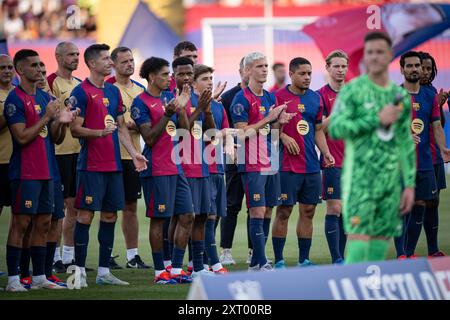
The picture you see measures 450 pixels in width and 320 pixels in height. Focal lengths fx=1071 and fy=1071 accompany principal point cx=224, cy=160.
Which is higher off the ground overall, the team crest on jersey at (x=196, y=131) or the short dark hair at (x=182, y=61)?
the short dark hair at (x=182, y=61)

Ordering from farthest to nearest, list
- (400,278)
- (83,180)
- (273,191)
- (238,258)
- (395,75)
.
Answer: (395,75), (238,258), (273,191), (83,180), (400,278)

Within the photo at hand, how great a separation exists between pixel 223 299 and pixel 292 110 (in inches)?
216

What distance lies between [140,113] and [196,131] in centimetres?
78

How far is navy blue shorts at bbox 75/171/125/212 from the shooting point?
35.9ft

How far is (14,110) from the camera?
1041cm

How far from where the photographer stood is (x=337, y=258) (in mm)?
12219

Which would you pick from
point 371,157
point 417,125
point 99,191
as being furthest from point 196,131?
point 371,157

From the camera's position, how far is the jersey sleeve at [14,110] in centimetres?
1041

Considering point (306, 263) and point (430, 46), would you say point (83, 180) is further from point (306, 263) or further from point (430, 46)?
point (430, 46)

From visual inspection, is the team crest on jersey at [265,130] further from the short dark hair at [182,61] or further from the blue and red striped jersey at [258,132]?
the short dark hair at [182,61]

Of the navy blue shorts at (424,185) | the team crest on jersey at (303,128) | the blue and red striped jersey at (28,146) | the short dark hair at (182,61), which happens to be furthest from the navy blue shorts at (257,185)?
the blue and red striped jersey at (28,146)

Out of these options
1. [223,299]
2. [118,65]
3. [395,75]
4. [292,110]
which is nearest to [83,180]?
[118,65]

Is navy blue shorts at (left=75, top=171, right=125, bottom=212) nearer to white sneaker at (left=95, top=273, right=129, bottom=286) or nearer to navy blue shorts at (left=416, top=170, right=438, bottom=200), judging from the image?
white sneaker at (left=95, top=273, right=129, bottom=286)

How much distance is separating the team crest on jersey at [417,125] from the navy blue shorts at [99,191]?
11.8ft
